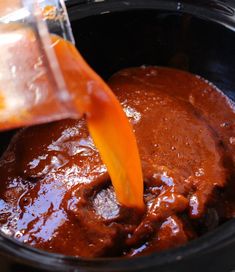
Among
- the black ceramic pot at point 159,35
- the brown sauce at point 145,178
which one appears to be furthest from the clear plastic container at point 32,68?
the black ceramic pot at point 159,35

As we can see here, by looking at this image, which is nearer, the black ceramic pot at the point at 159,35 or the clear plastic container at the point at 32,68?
the clear plastic container at the point at 32,68

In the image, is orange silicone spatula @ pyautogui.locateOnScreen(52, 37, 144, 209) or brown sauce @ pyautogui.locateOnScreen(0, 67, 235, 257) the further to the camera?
brown sauce @ pyautogui.locateOnScreen(0, 67, 235, 257)

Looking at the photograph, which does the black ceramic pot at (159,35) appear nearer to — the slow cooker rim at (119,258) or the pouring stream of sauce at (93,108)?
the pouring stream of sauce at (93,108)

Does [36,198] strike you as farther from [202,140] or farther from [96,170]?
[202,140]

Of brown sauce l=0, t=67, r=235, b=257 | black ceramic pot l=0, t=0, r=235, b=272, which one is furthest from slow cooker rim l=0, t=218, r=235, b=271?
black ceramic pot l=0, t=0, r=235, b=272

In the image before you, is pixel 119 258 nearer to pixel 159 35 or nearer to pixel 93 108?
pixel 93 108

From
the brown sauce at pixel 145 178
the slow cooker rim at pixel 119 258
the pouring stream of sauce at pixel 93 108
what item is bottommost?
the brown sauce at pixel 145 178

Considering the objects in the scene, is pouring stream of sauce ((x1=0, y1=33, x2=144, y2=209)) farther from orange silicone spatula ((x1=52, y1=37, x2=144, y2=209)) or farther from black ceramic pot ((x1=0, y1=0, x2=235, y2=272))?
black ceramic pot ((x1=0, y1=0, x2=235, y2=272))

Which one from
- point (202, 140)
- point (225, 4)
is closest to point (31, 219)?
point (202, 140)
